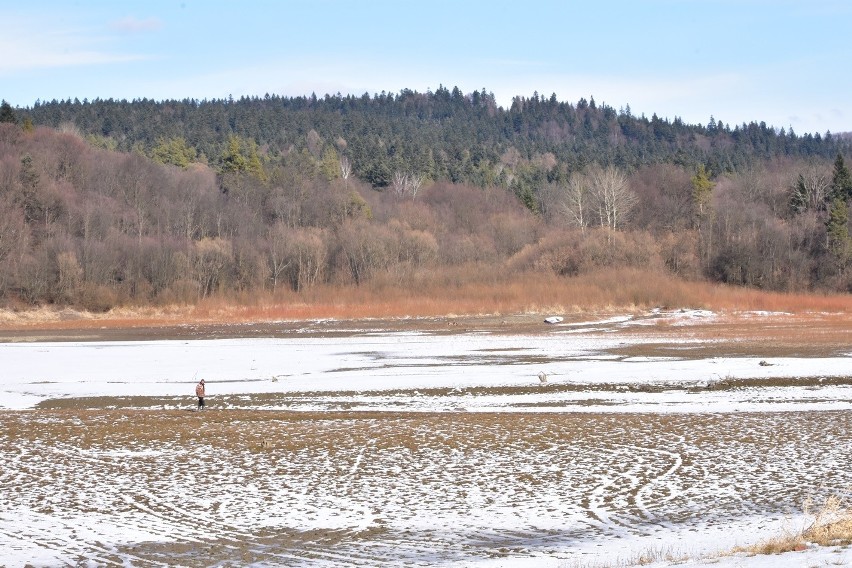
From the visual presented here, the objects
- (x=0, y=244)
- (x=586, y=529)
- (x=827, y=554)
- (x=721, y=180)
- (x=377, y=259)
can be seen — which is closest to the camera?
(x=827, y=554)

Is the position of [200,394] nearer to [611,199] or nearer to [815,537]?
[815,537]

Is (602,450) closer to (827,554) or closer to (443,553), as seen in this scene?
(443,553)

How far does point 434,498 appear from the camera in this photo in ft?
56.1

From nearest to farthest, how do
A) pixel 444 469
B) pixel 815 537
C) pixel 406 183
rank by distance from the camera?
1. pixel 815 537
2. pixel 444 469
3. pixel 406 183

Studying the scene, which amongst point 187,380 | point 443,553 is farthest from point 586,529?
point 187,380

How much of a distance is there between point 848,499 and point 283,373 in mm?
26647

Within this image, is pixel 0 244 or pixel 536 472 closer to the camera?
pixel 536 472

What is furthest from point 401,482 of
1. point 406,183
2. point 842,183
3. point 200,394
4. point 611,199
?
point 406,183

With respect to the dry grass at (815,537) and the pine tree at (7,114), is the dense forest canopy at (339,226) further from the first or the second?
the dry grass at (815,537)

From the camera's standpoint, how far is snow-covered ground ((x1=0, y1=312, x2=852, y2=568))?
14.1 metres

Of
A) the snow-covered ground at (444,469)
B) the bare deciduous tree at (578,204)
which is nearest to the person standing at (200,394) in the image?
the snow-covered ground at (444,469)

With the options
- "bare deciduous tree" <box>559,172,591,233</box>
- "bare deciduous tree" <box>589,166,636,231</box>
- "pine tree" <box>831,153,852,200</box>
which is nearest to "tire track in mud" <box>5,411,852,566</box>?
"bare deciduous tree" <box>559,172,591,233</box>

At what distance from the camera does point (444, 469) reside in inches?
768

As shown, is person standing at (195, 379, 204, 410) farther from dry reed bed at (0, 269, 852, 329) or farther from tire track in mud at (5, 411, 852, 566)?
dry reed bed at (0, 269, 852, 329)
